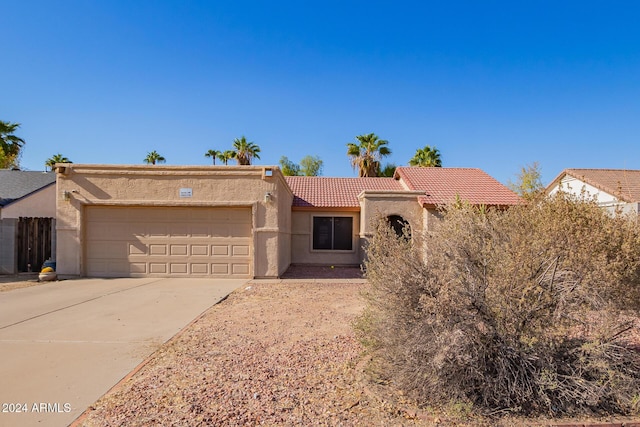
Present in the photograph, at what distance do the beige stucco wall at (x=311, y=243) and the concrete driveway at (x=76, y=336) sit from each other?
607 cm

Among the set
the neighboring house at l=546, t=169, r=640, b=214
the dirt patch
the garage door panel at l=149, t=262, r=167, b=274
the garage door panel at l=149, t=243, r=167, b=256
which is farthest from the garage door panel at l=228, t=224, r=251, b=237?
the neighboring house at l=546, t=169, r=640, b=214

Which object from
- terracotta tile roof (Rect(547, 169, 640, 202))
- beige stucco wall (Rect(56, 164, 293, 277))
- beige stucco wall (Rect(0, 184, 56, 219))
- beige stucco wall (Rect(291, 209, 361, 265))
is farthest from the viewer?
terracotta tile roof (Rect(547, 169, 640, 202))

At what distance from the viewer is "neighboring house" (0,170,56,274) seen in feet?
43.7

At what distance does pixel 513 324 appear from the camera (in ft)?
11.9

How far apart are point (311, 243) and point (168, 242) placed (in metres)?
6.55

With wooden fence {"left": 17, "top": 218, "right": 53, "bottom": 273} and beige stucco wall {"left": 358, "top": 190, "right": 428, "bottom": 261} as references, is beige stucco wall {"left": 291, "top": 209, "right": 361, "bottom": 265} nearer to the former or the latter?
beige stucco wall {"left": 358, "top": 190, "right": 428, "bottom": 261}

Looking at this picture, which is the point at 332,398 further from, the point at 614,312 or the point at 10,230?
the point at 10,230

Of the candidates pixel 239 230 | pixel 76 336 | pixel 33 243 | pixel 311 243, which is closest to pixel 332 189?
pixel 311 243

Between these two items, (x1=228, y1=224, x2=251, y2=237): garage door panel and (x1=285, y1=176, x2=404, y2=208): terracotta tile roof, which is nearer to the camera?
(x1=228, y1=224, x2=251, y2=237): garage door panel

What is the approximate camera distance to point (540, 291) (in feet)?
11.8

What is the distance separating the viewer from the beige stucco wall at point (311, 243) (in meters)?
17.0

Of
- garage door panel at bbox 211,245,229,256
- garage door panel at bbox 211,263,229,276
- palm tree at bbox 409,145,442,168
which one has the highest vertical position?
palm tree at bbox 409,145,442,168

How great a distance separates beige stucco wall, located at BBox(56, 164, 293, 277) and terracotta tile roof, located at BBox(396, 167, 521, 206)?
6655 mm

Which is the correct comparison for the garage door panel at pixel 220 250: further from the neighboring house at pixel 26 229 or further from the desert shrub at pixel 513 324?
the desert shrub at pixel 513 324
